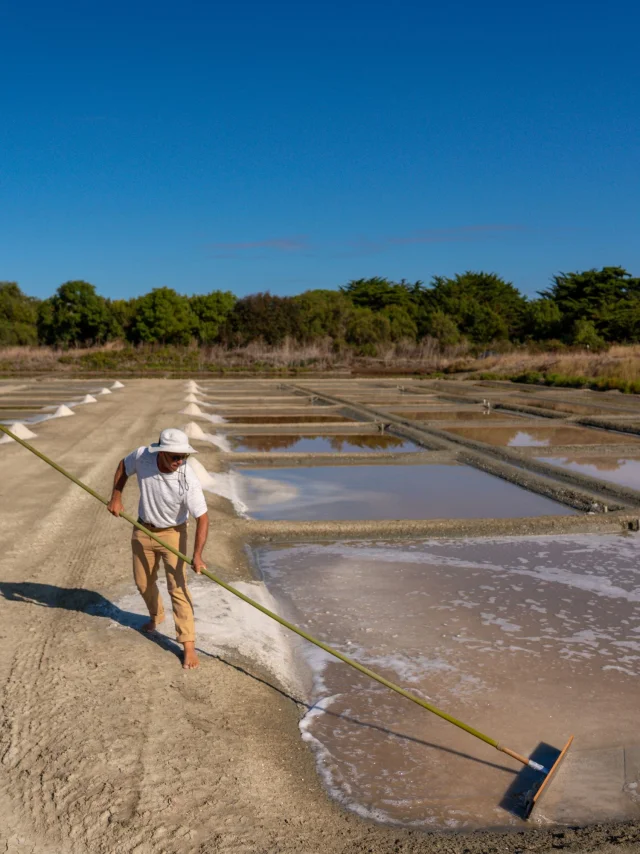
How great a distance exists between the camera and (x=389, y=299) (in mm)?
60375

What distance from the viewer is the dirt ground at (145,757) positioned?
2514mm

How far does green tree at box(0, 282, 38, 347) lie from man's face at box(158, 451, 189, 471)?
47.3 m

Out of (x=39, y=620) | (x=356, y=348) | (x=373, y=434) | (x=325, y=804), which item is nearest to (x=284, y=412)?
(x=373, y=434)

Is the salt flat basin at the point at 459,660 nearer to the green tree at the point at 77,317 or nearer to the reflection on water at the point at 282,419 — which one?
the reflection on water at the point at 282,419

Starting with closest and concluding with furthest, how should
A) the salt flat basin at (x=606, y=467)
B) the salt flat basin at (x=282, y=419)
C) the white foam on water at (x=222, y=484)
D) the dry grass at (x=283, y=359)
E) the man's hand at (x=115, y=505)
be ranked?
1. the man's hand at (x=115, y=505)
2. the white foam on water at (x=222, y=484)
3. the salt flat basin at (x=606, y=467)
4. the salt flat basin at (x=282, y=419)
5. the dry grass at (x=283, y=359)

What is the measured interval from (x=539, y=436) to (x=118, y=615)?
10.2m

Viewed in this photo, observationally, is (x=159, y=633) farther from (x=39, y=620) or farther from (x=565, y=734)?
(x=565, y=734)

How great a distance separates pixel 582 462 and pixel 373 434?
153 inches

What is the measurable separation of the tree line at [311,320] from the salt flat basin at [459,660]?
117 ft

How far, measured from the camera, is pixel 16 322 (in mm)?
51562

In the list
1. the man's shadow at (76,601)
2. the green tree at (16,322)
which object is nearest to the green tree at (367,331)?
the green tree at (16,322)

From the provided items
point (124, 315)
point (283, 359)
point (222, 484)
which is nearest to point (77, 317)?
point (124, 315)

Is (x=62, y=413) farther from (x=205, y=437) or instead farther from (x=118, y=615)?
(x=118, y=615)

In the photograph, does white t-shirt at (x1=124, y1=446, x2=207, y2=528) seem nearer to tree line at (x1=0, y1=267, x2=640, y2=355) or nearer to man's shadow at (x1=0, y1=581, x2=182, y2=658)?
man's shadow at (x1=0, y1=581, x2=182, y2=658)
